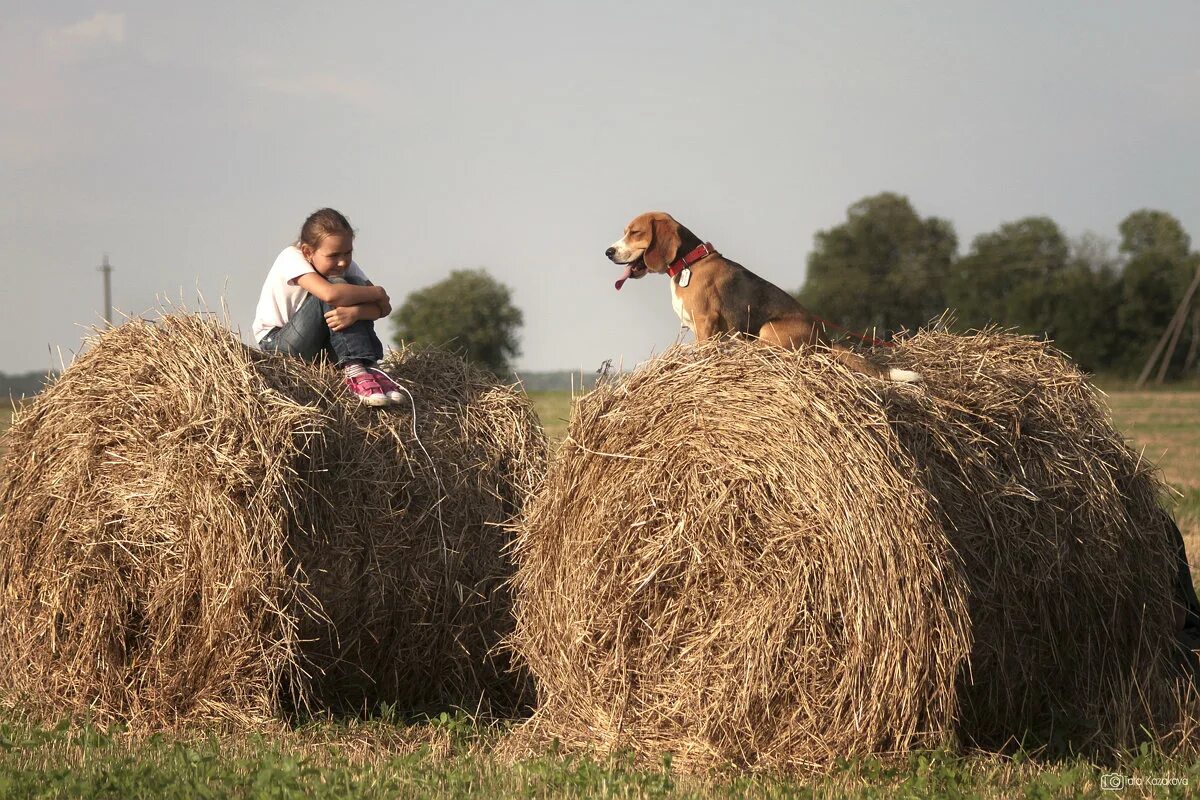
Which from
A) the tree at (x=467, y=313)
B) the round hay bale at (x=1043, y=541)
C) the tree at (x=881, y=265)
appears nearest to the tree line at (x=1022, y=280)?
the tree at (x=881, y=265)

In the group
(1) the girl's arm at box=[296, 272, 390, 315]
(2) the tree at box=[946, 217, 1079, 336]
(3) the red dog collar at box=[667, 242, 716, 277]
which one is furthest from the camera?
(2) the tree at box=[946, 217, 1079, 336]

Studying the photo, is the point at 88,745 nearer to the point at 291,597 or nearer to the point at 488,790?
the point at 291,597

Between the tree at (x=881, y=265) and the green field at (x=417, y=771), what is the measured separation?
5674 cm

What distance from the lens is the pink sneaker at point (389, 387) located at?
263 inches

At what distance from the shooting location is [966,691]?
545 cm

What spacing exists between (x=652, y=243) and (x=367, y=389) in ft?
5.53

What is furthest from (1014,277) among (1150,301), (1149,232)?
(1149,232)

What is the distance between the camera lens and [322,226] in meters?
7.10

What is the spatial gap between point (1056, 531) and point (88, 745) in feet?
15.1

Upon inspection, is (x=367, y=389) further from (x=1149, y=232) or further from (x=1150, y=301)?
(x=1149, y=232)

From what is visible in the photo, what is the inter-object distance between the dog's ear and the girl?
4.95 feet

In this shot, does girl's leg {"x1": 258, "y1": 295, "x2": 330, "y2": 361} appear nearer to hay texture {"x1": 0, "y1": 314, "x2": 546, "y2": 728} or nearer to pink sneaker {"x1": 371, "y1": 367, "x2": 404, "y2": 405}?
hay texture {"x1": 0, "y1": 314, "x2": 546, "y2": 728}

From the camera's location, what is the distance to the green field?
16.5ft

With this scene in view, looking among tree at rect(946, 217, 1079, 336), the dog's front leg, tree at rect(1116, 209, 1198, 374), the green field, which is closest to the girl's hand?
the dog's front leg
